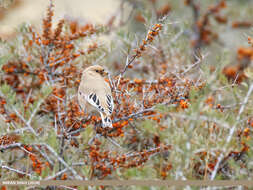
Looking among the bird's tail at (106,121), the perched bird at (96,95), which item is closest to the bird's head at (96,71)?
the perched bird at (96,95)

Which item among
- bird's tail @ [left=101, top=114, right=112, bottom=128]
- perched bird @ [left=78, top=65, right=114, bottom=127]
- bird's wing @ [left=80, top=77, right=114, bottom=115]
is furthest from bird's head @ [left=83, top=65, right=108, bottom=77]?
bird's tail @ [left=101, top=114, right=112, bottom=128]

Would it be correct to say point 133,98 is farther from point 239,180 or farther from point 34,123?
point 239,180

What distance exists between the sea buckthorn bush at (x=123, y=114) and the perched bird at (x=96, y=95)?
0.06 meters

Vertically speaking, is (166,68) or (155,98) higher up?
(166,68)

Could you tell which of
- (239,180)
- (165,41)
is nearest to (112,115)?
(239,180)

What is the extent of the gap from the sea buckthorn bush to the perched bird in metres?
0.06

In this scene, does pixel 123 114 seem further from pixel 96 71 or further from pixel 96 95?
pixel 96 71

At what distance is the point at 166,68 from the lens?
9.74 feet

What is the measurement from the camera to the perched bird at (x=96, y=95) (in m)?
1.93

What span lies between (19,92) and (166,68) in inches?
50.6

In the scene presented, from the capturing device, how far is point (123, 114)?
6.42ft

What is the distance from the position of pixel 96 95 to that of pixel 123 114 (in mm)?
254

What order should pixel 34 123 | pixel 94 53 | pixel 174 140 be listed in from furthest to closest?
pixel 94 53 < pixel 34 123 < pixel 174 140

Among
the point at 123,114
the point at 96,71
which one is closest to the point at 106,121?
the point at 123,114
